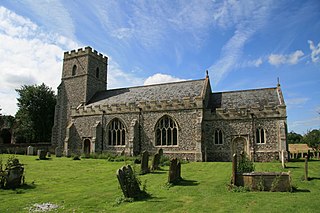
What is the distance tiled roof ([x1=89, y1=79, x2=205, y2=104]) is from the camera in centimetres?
2802

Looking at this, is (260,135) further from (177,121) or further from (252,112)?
(177,121)

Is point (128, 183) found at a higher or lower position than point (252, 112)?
lower

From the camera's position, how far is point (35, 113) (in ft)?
135

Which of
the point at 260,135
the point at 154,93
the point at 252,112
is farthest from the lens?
the point at 154,93

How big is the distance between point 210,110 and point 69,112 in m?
19.5

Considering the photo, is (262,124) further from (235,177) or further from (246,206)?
(246,206)

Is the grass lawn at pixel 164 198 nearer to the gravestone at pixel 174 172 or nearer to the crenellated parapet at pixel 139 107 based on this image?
the gravestone at pixel 174 172

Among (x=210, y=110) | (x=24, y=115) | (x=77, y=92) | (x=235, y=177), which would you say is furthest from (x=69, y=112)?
(x=235, y=177)

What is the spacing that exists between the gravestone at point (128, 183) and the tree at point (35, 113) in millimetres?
36257

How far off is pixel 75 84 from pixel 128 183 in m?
28.5

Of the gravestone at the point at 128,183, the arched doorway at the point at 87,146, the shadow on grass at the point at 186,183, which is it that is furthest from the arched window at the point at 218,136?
the gravestone at the point at 128,183

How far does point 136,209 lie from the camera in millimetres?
7926

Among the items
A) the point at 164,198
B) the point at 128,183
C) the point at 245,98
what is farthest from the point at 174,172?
the point at 245,98

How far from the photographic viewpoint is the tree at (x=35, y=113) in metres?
40.7
